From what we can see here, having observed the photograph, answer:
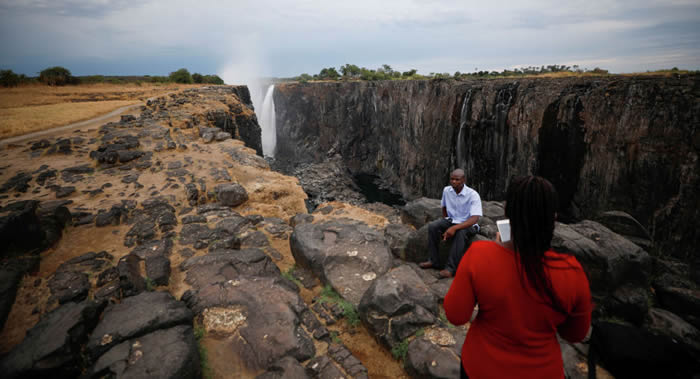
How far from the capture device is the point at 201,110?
16531 millimetres

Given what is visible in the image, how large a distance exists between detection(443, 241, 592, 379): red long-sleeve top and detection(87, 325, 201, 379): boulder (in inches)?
108

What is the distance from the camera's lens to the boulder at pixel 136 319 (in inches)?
126

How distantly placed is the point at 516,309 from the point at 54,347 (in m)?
4.16

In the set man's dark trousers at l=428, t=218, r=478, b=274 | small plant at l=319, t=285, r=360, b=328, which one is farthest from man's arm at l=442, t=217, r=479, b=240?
small plant at l=319, t=285, r=360, b=328

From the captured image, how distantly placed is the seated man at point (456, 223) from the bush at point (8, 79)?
31138mm

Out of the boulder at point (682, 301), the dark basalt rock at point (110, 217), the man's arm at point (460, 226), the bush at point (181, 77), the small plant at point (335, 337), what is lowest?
the boulder at point (682, 301)

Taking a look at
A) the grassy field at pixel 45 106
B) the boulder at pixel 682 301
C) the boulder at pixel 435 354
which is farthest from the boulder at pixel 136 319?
the grassy field at pixel 45 106

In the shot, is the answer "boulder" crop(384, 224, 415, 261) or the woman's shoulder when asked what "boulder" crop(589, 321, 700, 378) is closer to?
the woman's shoulder

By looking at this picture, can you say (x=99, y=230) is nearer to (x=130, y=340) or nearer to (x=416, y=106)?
(x=130, y=340)

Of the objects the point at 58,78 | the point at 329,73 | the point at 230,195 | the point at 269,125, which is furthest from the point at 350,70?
the point at 230,195

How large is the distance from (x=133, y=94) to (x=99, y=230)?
68.7ft

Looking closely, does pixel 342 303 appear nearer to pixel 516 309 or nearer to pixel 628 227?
pixel 516 309

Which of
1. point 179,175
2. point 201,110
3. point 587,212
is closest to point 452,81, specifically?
point 587,212

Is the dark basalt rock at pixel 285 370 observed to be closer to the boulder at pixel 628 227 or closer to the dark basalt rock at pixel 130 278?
the dark basalt rock at pixel 130 278
